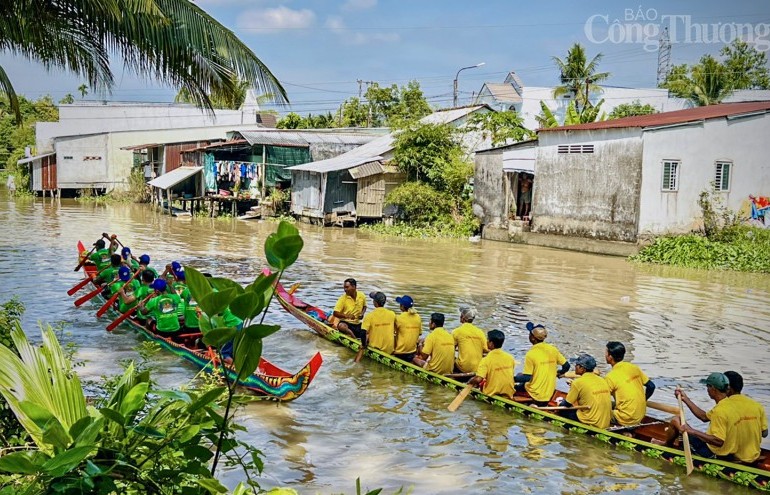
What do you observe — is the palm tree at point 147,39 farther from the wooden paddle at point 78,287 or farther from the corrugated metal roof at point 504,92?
the corrugated metal roof at point 504,92

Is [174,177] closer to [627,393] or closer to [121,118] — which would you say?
[121,118]

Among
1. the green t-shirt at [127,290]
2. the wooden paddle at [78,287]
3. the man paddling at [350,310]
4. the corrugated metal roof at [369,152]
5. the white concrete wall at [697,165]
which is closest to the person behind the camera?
the man paddling at [350,310]

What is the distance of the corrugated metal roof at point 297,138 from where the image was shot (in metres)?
33.4

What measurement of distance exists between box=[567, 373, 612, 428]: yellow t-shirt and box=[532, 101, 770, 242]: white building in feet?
49.6

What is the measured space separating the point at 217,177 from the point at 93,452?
106 ft

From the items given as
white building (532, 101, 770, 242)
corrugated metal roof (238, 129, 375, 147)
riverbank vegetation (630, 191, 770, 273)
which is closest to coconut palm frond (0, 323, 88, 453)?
riverbank vegetation (630, 191, 770, 273)

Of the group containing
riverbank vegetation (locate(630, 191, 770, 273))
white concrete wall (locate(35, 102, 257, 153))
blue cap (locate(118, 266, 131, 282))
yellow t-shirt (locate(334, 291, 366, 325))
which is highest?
white concrete wall (locate(35, 102, 257, 153))

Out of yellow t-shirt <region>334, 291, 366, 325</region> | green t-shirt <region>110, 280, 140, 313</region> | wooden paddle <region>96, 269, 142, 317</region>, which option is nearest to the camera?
yellow t-shirt <region>334, 291, 366, 325</region>

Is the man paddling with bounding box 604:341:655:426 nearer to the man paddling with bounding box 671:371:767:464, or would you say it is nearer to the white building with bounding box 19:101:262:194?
the man paddling with bounding box 671:371:767:464

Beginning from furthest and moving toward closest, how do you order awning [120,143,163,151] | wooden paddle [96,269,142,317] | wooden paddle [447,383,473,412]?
awning [120,143,163,151]
wooden paddle [96,269,142,317]
wooden paddle [447,383,473,412]

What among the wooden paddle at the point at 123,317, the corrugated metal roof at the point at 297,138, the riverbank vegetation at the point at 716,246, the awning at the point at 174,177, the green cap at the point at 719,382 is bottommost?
the wooden paddle at the point at 123,317

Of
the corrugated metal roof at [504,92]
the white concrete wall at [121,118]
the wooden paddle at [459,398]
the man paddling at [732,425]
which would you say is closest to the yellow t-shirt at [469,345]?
the wooden paddle at [459,398]

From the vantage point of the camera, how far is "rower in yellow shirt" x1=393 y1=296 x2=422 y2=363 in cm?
1025

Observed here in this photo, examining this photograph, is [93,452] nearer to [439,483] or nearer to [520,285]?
[439,483]
